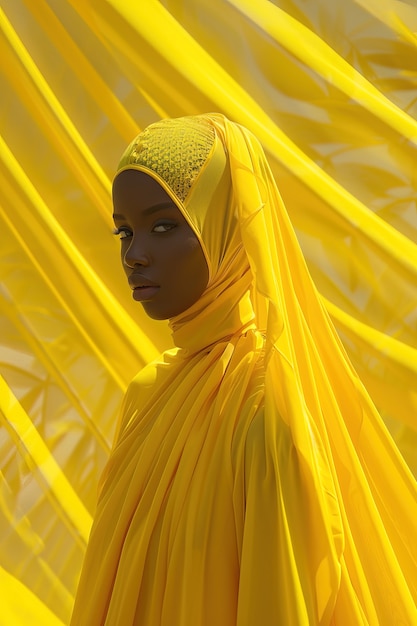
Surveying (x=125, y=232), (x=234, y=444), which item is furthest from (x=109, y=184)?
(x=234, y=444)

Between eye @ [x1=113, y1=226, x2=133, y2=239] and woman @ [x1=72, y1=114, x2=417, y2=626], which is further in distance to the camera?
eye @ [x1=113, y1=226, x2=133, y2=239]

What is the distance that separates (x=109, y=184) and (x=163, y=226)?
750 millimetres

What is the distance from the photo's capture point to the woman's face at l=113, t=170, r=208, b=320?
1197mm

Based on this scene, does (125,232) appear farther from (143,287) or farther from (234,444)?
(234,444)

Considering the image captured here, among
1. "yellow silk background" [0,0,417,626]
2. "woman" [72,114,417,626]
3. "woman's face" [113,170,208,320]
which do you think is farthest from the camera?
"yellow silk background" [0,0,417,626]

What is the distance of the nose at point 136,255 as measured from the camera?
1198 mm

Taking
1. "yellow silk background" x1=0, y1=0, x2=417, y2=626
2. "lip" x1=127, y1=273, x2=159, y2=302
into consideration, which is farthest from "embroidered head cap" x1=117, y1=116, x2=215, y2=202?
"yellow silk background" x1=0, y1=0, x2=417, y2=626

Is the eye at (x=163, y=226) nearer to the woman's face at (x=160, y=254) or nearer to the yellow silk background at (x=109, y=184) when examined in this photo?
the woman's face at (x=160, y=254)

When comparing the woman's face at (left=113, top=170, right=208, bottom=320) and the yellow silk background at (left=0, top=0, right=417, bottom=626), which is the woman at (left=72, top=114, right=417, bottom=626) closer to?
the woman's face at (left=113, top=170, right=208, bottom=320)

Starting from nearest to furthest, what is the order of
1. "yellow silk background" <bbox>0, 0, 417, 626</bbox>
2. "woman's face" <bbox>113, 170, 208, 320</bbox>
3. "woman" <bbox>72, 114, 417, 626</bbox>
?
"woman" <bbox>72, 114, 417, 626</bbox>, "woman's face" <bbox>113, 170, 208, 320</bbox>, "yellow silk background" <bbox>0, 0, 417, 626</bbox>

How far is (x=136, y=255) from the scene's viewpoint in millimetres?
1201

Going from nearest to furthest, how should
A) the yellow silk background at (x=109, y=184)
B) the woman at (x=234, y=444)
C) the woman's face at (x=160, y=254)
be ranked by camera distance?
the woman at (x=234, y=444), the woman's face at (x=160, y=254), the yellow silk background at (x=109, y=184)

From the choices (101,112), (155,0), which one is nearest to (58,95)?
(101,112)

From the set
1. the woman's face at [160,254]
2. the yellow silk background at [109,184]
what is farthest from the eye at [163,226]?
the yellow silk background at [109,184]
